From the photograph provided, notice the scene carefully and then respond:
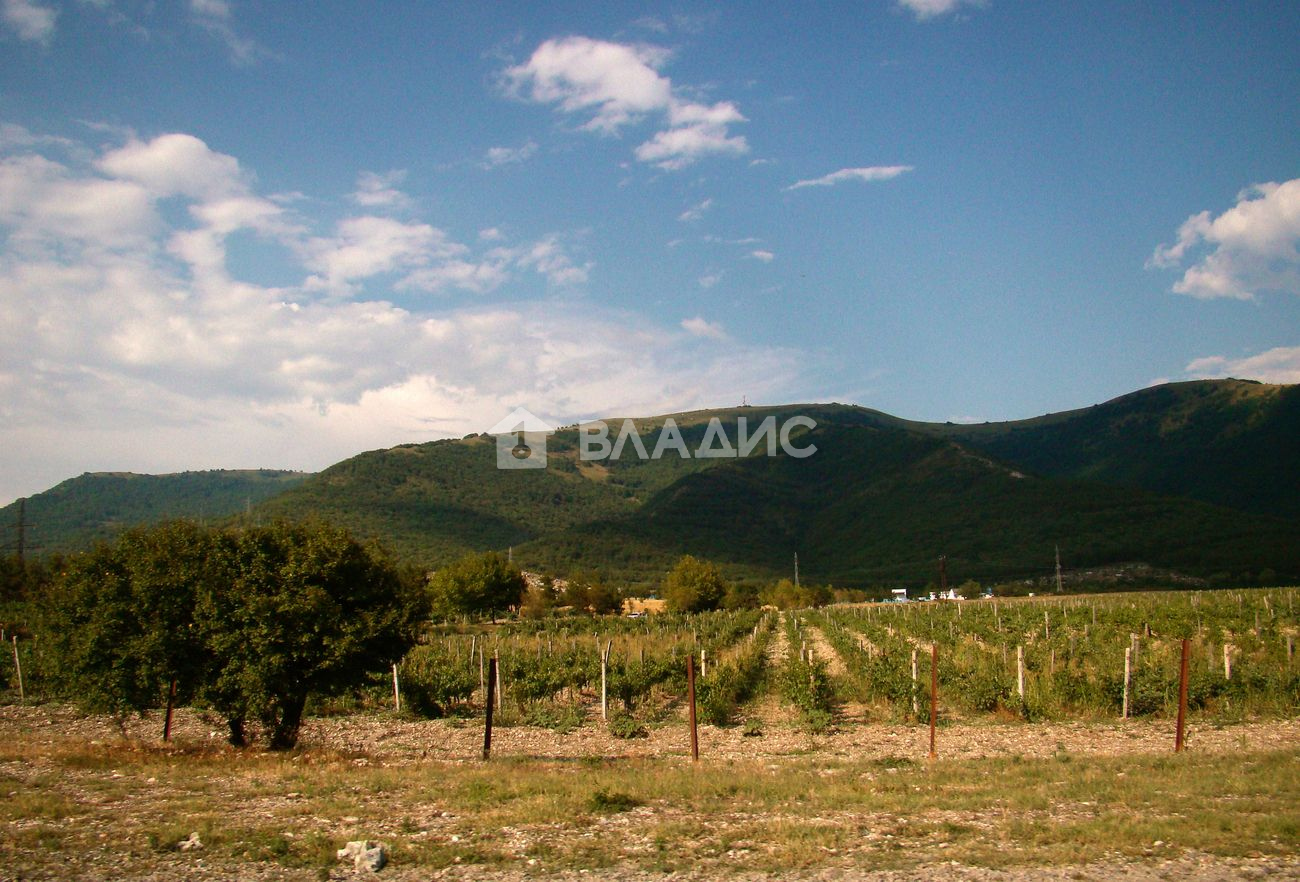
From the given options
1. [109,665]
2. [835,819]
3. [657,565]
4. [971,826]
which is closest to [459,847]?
[835,819]

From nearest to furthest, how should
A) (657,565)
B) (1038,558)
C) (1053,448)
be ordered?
1. (1038,558)
2. (657,565)
3. (1053,448)

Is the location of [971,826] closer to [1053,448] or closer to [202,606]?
[202,606]

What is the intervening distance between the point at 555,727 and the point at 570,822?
9.43m

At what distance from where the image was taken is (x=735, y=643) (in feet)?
116

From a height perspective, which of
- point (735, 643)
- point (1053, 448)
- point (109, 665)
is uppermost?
point (1053, 448)

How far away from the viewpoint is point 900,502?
116 meters

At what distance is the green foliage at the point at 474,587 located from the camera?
60531 mm

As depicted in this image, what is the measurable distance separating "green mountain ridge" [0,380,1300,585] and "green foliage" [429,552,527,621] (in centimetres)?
2241

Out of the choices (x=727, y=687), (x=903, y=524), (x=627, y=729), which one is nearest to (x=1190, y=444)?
(x=903, y=524)

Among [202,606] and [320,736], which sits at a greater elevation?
[202,606]

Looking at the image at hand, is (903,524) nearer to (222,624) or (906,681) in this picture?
(906,681)

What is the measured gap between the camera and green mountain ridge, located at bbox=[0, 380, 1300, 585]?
8775 cm

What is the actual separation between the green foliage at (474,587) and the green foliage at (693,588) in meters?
12.3

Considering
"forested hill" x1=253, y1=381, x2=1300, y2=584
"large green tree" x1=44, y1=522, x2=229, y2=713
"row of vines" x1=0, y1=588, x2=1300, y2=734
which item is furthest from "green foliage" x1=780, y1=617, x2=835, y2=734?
"forested hill" x1=253, y1=381, x2=1300, y2=584
